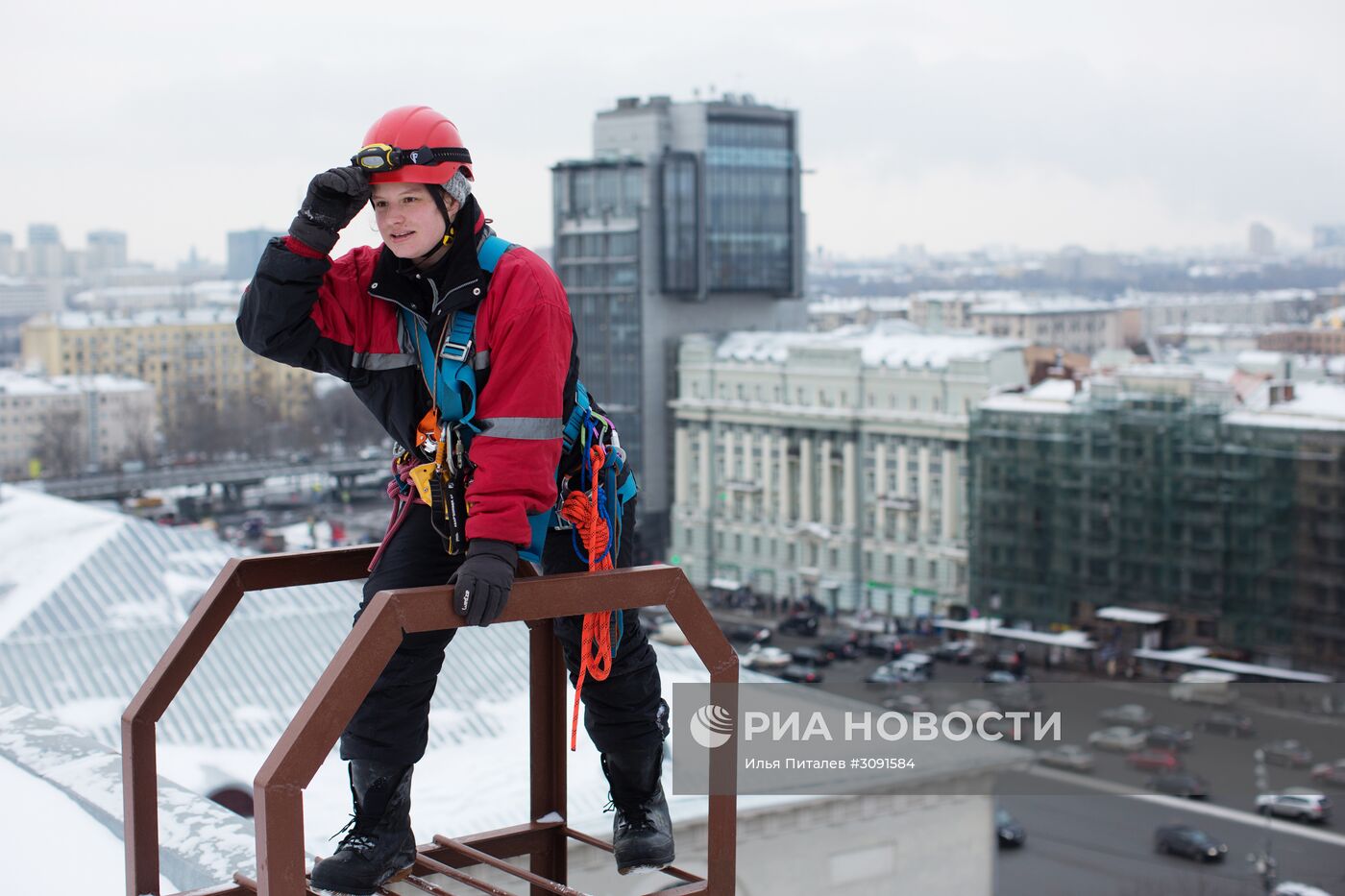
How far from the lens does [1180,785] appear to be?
20266mm

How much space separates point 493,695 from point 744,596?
27036 mm

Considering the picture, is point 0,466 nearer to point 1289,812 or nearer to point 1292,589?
point 1292,589

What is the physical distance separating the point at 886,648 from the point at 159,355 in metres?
35.5

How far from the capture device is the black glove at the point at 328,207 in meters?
2.24

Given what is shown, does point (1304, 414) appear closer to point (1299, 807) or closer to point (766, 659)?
point (766, 659)

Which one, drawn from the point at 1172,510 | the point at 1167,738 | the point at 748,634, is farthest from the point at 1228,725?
the point at 748,634

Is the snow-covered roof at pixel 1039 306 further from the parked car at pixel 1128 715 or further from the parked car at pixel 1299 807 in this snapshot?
the parked car at pixel 1299 807

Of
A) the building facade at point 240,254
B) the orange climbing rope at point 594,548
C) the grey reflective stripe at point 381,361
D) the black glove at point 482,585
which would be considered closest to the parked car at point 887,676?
the orange climbing rope at point 594,548

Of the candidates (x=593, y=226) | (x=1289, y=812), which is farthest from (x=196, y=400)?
(x=1289, y=812)

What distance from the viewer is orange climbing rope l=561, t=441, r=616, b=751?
240cm

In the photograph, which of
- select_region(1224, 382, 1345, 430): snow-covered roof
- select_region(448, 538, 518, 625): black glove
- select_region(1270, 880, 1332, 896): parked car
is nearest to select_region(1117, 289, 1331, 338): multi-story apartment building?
select_region(1224, 382, 1345, 430): snow-covered roof

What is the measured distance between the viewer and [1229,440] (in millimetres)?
27906

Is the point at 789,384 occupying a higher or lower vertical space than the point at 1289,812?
higher

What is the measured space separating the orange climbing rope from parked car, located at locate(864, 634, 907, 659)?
26585 mm
